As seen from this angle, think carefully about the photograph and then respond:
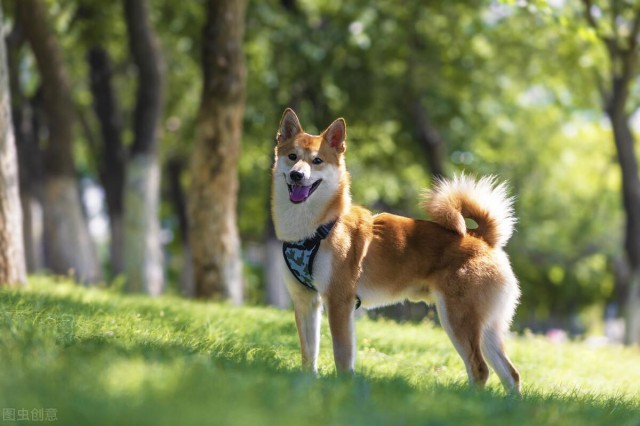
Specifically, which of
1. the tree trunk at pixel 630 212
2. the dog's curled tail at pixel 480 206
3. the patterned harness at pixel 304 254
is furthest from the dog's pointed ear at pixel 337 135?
the tree trunk at pixel 630 212

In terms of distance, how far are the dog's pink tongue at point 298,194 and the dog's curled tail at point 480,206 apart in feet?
3.62

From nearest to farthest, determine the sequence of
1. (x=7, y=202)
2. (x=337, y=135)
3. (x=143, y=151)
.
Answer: (x=337, y=135) < (x=7, y=202) < (x=143, y=151)

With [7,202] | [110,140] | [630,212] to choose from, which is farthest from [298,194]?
[110,140]

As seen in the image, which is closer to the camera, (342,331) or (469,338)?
(342,331)

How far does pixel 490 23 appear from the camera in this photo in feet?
60.4

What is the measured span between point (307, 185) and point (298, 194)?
0.32ft

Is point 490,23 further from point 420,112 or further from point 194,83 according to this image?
point 194,83

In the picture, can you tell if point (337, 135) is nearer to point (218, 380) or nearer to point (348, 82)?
point (218, 380)

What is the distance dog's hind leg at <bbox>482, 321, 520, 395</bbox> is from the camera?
19.1 ft

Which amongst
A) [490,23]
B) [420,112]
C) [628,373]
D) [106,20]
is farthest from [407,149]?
[628,373]

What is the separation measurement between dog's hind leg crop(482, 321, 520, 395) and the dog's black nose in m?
1.82

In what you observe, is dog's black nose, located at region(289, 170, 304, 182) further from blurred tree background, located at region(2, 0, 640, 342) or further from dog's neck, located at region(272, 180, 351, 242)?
blurred tree background, located at region(2, 0, 640, 342)

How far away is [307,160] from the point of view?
5910 millimetres

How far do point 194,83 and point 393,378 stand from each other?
16.7m
